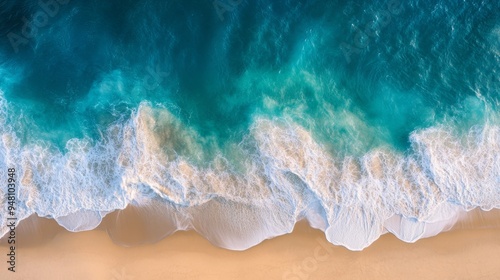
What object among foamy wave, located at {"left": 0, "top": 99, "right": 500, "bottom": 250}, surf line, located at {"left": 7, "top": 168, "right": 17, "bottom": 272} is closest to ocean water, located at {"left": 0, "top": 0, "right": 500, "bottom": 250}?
foamy wave, located at {"left": 0, "top": 99, "right": 500, "bottom": 250}

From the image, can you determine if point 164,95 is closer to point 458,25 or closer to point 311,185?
point 311,185

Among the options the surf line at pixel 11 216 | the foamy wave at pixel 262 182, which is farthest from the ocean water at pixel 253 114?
the surf line at pixel 11 216

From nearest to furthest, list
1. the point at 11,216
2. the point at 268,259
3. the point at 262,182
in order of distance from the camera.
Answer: the point at 268,259
the point at 262,182
the point at 11,216

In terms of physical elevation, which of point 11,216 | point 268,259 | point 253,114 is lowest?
point 268,259

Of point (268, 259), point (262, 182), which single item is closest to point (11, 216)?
point (262, 182)

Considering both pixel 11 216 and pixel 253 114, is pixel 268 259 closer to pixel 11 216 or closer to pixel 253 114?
pixel 253 114

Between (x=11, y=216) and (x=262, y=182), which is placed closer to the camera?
(x=262, y=182)

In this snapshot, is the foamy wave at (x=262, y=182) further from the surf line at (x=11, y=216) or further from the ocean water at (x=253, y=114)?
the surf line at (x=11, y=216)

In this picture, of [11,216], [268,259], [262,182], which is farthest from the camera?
[11,216]
